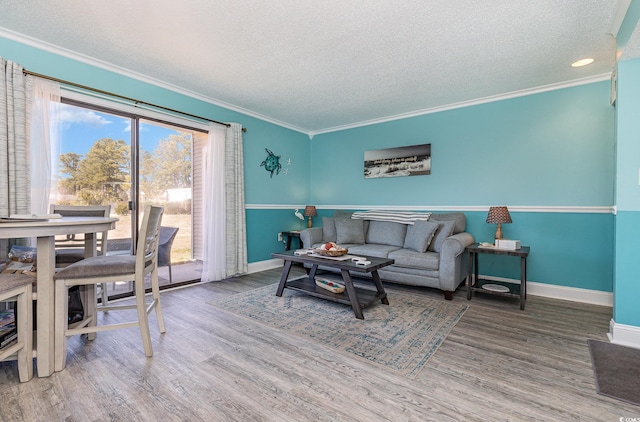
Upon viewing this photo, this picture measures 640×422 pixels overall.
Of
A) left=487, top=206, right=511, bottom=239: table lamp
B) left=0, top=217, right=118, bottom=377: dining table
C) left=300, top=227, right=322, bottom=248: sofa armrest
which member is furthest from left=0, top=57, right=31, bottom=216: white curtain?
left=487, top=206, right=511, bottom=239: table lamp

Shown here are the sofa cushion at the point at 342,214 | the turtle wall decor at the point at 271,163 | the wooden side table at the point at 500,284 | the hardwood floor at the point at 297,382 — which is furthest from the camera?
the sofa cushion at the point at 342,214

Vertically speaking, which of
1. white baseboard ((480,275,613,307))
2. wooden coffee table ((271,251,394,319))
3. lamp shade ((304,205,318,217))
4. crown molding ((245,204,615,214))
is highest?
crown molding ((245,204,615,214))

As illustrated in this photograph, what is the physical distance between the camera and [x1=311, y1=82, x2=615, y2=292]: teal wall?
3104 mm

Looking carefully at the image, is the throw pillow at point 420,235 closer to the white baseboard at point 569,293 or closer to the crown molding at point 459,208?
the crown molding at point 459,208

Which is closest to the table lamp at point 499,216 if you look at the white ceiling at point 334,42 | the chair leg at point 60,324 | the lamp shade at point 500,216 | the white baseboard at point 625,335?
the lamp shade at point 500,216

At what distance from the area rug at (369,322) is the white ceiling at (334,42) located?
2.41m

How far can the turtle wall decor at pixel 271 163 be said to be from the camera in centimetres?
463

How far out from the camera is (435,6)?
2.05m

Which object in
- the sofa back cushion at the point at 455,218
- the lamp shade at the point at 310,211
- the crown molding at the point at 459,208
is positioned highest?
the crown molding at the point at 459,208

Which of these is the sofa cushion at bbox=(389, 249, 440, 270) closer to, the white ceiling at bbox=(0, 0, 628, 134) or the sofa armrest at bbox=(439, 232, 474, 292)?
the sofa armrest at bbox=(439, 232, 474, 292)

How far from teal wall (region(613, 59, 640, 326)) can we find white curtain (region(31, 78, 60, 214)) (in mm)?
4663

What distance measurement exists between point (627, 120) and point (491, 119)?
1.64 metres

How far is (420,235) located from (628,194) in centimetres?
184

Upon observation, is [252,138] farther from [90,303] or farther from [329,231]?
[90,303]
